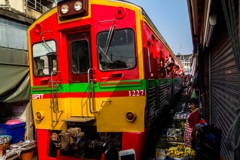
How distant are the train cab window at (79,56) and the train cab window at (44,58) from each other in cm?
42

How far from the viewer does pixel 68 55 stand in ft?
13.7

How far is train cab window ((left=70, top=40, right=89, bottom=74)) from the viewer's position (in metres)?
4.07

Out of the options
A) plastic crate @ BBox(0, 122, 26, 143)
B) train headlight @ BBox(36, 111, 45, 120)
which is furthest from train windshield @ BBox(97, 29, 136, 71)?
plastic crate @ BBox(0, 122, 26, 143)

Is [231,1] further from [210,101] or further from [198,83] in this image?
[210,101]

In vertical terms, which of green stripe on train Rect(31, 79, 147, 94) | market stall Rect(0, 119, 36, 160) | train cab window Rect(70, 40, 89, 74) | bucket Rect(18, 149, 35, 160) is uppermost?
train cab window Rect(70, 40, 89, 74)

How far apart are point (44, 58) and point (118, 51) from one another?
6.07ft

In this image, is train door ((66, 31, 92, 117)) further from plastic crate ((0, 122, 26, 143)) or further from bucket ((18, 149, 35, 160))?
plastic crate ((0, 122, 26, 143))

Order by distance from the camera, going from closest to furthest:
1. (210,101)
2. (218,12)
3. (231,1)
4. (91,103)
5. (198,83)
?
1. (231,1)
2. (218,12)
3. (91,103)
4. (198,83)
5. (210,101)

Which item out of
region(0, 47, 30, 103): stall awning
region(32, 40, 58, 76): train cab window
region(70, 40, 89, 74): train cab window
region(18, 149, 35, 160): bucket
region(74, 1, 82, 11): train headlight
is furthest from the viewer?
region(0, 47, 30, 103): stall awning

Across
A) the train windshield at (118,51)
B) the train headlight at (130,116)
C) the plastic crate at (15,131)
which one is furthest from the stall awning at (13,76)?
the train headlight at (130,116)

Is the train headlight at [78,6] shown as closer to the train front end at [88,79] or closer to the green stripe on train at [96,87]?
the train front end at [88,79]

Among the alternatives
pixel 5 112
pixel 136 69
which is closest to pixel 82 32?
pixel 136 69

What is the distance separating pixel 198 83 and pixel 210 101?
1.03 meters

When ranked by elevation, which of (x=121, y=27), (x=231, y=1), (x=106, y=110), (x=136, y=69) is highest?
(x=121, y=27)
